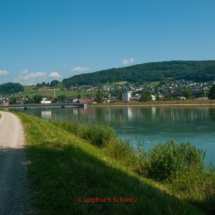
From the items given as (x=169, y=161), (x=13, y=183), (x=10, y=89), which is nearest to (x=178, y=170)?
(x=169, y=161)

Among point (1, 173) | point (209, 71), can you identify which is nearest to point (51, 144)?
point (1, 173)

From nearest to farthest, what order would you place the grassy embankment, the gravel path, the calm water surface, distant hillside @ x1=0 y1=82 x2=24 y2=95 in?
the gravel path
the grassy embankment
the calm water surface
distant hillside @ x1=0 y1=82 x2=24 y2=95

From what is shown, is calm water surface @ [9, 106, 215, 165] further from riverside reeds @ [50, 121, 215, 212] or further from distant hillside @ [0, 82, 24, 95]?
distant hillside @ [0, 82, 24, 95]

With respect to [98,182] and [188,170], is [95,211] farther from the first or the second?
[188,170]

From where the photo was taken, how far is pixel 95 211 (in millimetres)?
3805

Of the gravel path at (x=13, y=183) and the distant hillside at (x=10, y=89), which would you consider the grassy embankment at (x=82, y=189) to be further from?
the distant hillside at (x=10, y=89)

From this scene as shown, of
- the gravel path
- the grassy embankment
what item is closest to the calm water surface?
the grassy embankment

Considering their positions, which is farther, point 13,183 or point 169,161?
point 169,161

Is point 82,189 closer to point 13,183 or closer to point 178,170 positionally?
point 13,183

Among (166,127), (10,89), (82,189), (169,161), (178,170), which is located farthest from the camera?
(10,89)

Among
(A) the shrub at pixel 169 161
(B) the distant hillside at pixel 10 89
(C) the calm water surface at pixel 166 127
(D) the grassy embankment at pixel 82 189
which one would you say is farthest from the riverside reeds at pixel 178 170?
(B) the distant hillside at pixel 10 89

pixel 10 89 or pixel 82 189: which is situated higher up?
pixel 10 89

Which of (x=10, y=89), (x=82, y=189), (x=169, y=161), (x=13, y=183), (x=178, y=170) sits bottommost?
(x=178, y=170)

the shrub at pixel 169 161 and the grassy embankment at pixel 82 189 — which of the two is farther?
the shrub at pixel 169 161
